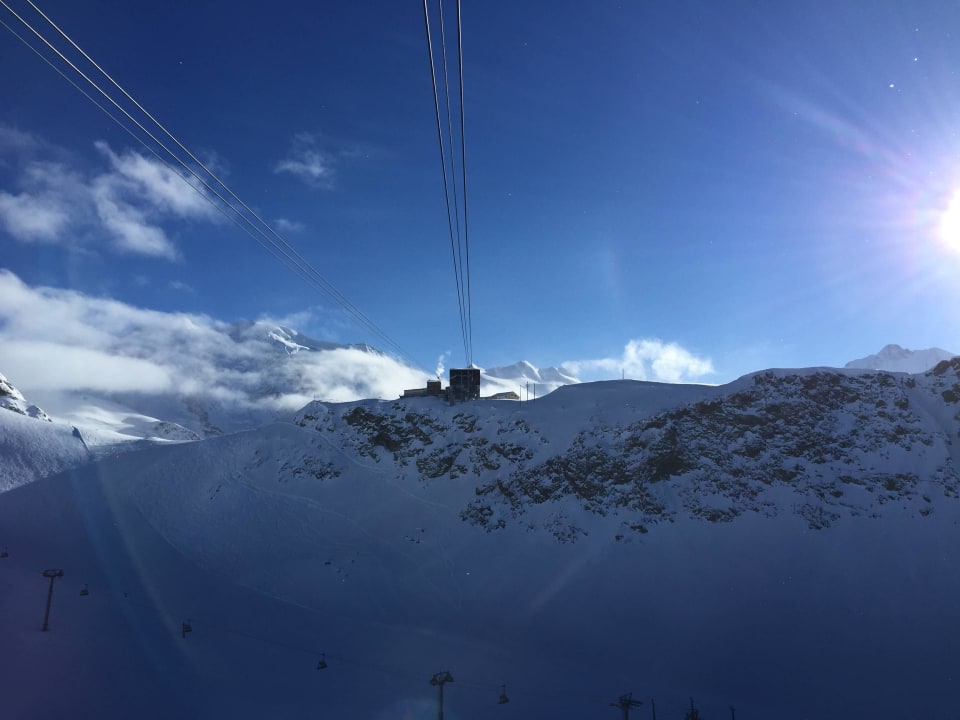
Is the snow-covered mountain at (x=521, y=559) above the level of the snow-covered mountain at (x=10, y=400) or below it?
below

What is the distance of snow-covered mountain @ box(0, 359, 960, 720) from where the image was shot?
29.2 meters

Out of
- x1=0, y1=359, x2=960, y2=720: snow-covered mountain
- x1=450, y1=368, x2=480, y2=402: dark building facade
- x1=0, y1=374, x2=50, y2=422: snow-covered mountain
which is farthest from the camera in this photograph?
x1=0, y1=374, x2=50, y2=422: snow-covered mountain

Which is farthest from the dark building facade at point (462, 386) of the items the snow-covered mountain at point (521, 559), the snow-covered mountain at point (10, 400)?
the snow-covered mountain at point (10, 400)

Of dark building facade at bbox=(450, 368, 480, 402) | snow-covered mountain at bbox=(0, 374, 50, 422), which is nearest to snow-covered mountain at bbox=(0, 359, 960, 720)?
dark building facade at bbox=(450, 368, 480, 402)

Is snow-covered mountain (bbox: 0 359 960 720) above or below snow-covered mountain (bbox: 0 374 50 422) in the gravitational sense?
below

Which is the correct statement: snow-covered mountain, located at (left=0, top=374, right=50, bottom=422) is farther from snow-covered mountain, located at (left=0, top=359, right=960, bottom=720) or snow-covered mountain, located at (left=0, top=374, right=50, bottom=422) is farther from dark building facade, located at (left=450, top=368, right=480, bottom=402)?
dark building facade, located at (left=450, top=368, right=480, bottom=402)

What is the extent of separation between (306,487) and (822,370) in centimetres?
6101

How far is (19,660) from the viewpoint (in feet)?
76.5

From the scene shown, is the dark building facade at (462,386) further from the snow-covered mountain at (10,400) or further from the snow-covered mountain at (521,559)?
the snow-covered mountain at (10,400)

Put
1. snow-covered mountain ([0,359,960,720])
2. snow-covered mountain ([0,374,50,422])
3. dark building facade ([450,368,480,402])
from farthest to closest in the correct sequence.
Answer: snow-covered mountain ([0,374,50,422]) < dark building facade ([450,368,480,402]) < snow-covered mountain ([0,359,960,720])

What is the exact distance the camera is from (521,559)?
153 feet

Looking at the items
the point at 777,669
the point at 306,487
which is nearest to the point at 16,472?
the point at 306,487

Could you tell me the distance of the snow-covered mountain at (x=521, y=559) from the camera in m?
29.2

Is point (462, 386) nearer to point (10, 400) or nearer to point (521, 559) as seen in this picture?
point (521, 559)
